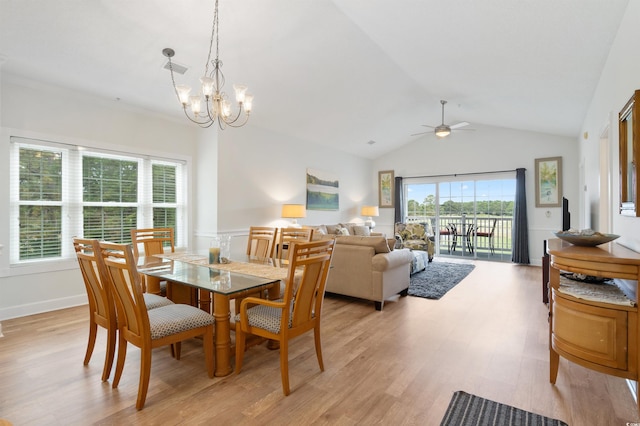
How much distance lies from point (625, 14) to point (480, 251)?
6.18m

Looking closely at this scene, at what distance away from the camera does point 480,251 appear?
7777mm

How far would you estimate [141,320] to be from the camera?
6.26ft

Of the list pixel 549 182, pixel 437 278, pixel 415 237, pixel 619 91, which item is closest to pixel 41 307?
pixel 437 278

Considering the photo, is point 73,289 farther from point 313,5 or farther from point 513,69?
point 513,69

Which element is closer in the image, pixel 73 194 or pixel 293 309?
pixel 293 309

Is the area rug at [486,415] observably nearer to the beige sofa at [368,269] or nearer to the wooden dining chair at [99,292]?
the beige sofa at [368,269]

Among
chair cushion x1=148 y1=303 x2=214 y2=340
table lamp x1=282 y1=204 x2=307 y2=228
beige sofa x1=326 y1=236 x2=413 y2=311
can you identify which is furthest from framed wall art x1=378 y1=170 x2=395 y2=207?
chair cushion x1=148 y1=303 x2=214 y2=340

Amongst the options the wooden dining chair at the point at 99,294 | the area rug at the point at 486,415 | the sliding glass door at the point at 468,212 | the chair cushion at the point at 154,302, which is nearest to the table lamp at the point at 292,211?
the chair cushion at the point at 154,302

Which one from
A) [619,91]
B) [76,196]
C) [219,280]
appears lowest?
[219,280]

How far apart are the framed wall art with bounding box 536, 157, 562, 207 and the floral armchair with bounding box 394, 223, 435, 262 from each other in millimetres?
2522

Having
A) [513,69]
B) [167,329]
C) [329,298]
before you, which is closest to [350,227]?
[329,298]

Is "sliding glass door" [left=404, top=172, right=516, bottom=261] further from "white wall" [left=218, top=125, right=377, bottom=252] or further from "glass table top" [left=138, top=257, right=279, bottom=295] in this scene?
"glass table top" [left=138, top=257, right=279, bottom=295]

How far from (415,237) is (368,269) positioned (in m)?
3.43

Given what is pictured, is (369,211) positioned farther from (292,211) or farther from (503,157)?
(503,157)
